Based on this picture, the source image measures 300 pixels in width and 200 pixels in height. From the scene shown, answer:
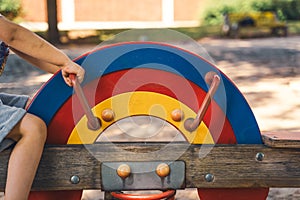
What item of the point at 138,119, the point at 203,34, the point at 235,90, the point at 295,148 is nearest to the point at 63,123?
the point at 235,90

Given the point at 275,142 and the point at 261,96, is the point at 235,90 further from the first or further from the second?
the point at 261,96

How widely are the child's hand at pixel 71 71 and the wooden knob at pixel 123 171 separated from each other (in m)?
0.34

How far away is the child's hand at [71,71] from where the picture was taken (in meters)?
2.15

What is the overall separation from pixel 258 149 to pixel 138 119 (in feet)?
11.0

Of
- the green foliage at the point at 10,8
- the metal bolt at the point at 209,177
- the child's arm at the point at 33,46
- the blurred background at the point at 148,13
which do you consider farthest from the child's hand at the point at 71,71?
the green foliage at the point at 10,8

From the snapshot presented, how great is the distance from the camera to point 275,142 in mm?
2230

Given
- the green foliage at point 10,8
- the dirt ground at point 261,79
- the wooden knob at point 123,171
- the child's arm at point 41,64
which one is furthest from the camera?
the green foliage at point 10,8

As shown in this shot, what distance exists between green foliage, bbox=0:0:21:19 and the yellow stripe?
16052 mm

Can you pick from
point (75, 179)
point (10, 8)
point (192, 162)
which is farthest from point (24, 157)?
point (10, 8)

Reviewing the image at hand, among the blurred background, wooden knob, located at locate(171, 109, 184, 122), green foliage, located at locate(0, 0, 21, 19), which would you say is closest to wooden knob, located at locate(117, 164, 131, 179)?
wooden knob, located at locate(171, 109, 184, 122)

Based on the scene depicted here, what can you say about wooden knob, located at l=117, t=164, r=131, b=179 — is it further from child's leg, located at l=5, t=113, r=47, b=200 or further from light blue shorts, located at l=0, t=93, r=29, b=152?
light blue shorts, located at l=0, t=93, r=29, b=152

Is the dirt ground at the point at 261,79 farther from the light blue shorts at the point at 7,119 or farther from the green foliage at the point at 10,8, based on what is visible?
the green foliage at the point at 10,8

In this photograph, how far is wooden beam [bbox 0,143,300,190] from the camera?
7.29 feet

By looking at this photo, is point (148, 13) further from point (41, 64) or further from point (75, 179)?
point (75, 179)
